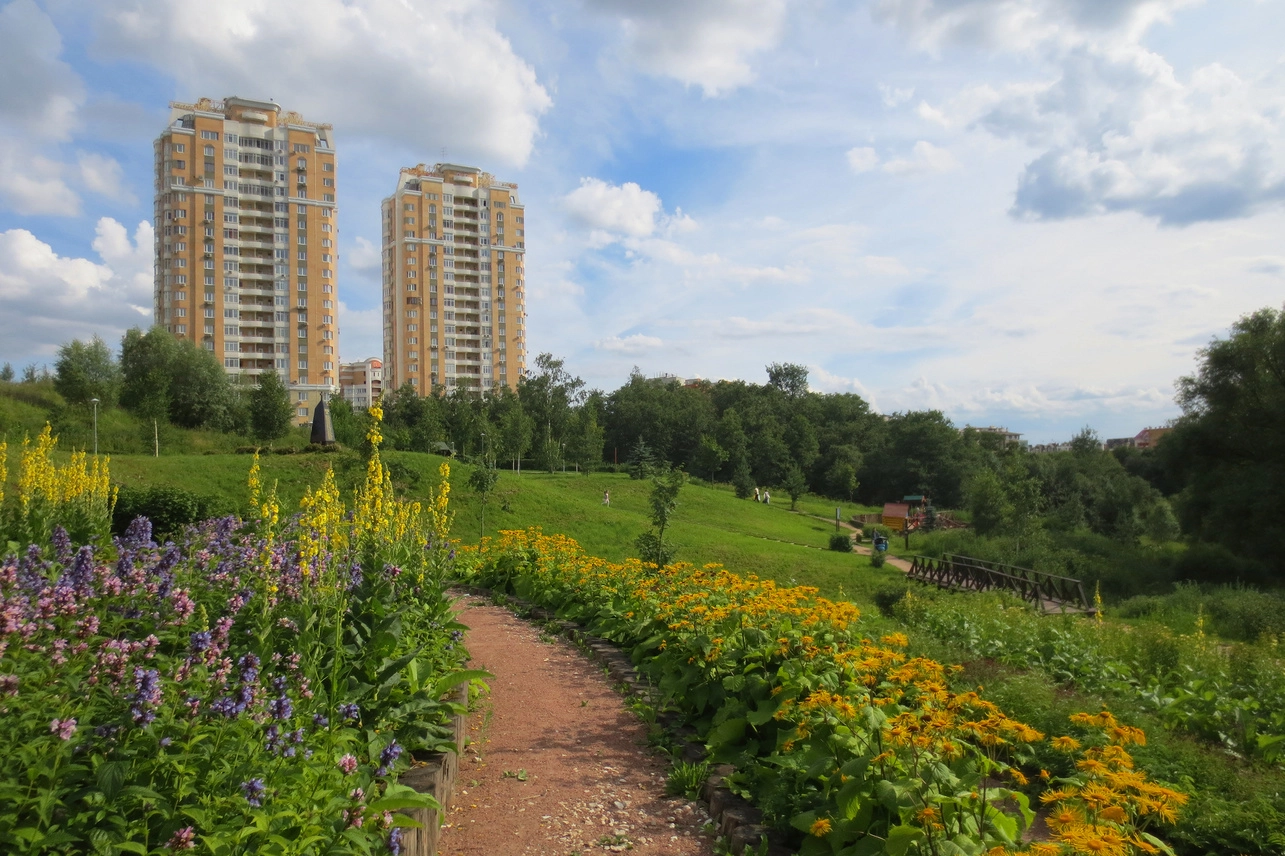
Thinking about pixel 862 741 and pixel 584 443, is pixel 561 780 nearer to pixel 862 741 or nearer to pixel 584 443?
pixel 862 741

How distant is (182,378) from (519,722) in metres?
39.7

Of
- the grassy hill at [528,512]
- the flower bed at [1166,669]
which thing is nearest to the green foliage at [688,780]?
the flower bed at [1166,669]

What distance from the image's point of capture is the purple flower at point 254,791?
2.35 metres

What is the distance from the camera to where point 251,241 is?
54844 millimetres

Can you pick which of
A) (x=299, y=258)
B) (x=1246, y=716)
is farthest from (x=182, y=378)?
(x=1246, y=716)

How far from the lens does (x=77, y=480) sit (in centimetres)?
916

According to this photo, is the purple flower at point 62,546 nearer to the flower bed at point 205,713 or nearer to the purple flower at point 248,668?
the flower bed at point 205,713

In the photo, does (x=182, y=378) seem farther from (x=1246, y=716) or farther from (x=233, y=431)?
(x=1246, y=716)

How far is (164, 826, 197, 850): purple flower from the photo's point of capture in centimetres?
225

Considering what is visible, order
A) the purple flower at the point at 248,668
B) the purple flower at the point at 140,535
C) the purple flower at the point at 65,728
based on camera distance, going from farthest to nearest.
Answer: the purple flower at the point at 140,535 → the purple flower at the point at 248,668 → the purple flower at the point at 65,728

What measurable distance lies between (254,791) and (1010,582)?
21127mm

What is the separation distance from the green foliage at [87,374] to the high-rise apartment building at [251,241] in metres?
12.6

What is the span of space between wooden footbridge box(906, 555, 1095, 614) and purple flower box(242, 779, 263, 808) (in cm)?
1688

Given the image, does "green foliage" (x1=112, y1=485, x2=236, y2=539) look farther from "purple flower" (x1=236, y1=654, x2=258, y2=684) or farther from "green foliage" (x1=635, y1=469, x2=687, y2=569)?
"purple flower" (x1=236, y1=654, x2=258, y2=684)
